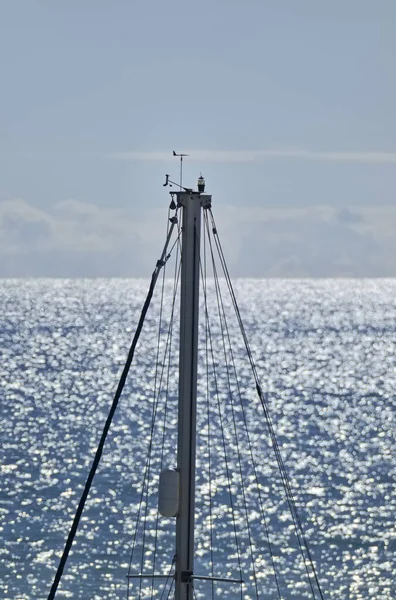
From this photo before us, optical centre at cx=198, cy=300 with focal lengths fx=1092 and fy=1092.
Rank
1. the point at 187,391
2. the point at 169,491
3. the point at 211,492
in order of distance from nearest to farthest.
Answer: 1. the point at 169,491
2. the point at 187,391
3. the point at 211,492

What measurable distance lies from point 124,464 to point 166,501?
69.7 meters

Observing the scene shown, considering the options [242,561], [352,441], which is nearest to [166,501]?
[242,561]

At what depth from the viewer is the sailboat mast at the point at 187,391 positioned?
18.5 metres

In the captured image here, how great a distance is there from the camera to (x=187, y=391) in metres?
18.6

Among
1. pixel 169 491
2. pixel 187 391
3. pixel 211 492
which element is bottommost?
pixel 211 492

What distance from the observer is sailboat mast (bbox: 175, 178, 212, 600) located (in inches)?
728

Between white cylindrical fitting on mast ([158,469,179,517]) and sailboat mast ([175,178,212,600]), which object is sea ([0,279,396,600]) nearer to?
sailboat mast ([175,178,212,600])

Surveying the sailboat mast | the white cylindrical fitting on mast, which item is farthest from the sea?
the white cylindrical fitting on mast

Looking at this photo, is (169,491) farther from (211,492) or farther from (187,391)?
(211,492)

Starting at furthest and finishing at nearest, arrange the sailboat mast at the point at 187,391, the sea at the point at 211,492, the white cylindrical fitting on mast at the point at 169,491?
the sea at the point at 211,492
the sailboat mast at the point at 187,391
the white cylindrical fitting on mast at the point at 169,491

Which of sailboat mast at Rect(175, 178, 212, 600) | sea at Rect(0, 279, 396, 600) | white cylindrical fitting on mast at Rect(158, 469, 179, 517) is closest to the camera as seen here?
white cylindrical fitting on mast at Rect(158, 469, 179, 517)

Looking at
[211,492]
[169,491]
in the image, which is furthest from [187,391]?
[211,492]

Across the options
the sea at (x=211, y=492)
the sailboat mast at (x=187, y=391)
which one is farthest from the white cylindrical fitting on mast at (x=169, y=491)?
the sea at (x=211, y=492)

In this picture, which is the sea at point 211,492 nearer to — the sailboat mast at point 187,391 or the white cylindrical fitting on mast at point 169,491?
the sailboat mast at point 187,391
